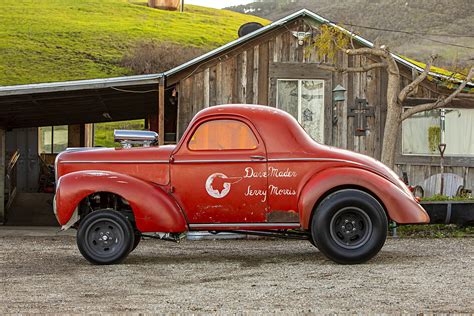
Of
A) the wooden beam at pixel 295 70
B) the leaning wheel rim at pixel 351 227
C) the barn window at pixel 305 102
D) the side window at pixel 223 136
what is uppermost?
the wooden beam at pixel 295 70

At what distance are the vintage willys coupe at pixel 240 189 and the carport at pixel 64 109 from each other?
6538mm

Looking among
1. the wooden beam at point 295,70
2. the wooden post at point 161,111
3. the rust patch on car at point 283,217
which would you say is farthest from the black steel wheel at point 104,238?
the wooden beam at point 295,70

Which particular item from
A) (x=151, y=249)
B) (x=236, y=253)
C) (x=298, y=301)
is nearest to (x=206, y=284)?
(x=298, y=301)

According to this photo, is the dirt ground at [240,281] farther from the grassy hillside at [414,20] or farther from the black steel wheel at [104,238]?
the grassy hillside at [414,20]

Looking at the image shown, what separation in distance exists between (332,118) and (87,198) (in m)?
9.39

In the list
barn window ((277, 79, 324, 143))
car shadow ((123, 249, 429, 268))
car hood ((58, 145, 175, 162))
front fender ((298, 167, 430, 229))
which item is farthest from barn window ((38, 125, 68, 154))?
front fender ((298, 167, 430, 229))

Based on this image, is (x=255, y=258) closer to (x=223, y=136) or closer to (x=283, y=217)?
(x=283, y=217)

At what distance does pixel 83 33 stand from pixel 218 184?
66.8 metres

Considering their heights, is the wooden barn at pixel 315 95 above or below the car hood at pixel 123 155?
above

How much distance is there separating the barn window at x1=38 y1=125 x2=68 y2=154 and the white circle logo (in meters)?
21.6

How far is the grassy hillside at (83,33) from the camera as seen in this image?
206 feet

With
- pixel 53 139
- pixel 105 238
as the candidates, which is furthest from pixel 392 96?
pixel 53 139

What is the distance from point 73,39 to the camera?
243ft

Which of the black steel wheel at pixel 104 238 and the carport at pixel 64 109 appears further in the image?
the carport at pixel 64 109
